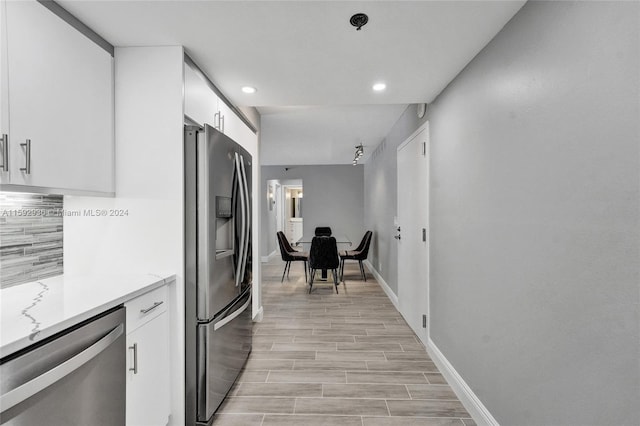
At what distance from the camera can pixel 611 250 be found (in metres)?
1.06

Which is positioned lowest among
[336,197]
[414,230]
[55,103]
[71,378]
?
[71,378]

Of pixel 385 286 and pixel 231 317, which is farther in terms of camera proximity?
pixel 385 286

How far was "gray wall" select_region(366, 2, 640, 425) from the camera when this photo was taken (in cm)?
102

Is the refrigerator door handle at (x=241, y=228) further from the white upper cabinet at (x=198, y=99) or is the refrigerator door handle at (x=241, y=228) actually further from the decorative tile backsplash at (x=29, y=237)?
the decorative tile backsplash at (x=29, y=237)

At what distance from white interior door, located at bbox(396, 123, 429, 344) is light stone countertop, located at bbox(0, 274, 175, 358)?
7.39ft

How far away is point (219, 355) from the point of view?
2061mm

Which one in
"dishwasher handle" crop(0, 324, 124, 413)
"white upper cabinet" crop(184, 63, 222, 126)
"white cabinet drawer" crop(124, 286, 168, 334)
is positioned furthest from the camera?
"white upper cabinet" crop(184, 63, 222, 126)

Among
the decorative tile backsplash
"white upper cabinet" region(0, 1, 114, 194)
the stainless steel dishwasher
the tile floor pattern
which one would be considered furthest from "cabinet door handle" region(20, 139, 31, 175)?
the tile floor pattern

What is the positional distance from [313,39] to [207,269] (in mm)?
1453

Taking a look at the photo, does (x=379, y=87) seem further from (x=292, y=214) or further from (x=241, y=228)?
(x=292, y=214)

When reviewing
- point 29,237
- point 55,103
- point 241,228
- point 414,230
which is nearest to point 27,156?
point 55,103

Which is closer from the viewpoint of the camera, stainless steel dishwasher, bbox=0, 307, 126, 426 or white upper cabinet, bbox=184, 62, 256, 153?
stainless steel dishwasher, bbox=0, 307, 126, 426

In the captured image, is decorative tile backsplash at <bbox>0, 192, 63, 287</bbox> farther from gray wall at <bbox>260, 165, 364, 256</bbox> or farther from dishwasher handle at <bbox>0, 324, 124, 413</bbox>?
gray wall at <bbox>260, 165, 364, 256</bbox>

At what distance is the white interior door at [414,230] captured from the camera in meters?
3.06
